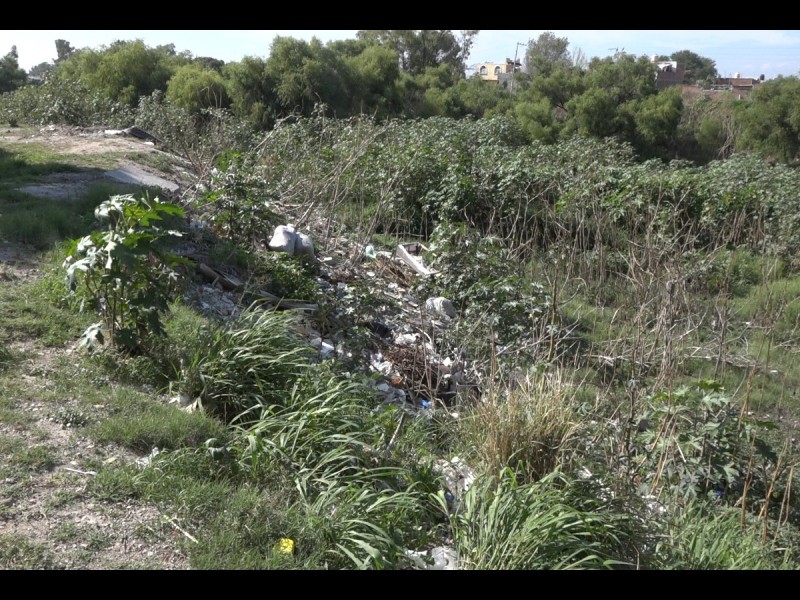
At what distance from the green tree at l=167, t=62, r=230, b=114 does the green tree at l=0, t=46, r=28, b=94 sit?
807cm

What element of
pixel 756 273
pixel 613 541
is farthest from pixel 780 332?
pixel 613 541

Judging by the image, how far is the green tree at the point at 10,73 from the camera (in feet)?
76.8

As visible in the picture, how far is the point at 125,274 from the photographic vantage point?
4477mm

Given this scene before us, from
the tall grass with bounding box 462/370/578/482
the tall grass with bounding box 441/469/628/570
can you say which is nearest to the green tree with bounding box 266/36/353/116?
the tall grass with bounding box 462/370/578/482

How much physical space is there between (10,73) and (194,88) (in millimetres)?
10226

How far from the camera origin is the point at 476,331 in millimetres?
6555

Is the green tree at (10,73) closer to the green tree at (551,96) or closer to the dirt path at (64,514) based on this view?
the green tree at (551,96)

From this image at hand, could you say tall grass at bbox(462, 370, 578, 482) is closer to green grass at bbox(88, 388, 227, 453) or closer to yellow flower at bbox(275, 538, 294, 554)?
yellow flower at bbox(275, 538, 294, 554)

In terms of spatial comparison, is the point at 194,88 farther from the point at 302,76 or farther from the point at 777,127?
the point at 777,127

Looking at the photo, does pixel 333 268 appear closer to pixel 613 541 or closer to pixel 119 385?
pixel 119 385

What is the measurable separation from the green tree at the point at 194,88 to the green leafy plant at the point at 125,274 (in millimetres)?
12414

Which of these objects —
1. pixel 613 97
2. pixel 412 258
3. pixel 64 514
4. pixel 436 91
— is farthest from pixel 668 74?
pixel 64 514

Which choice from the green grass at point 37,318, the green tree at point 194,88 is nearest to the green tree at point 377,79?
the green tree at point 194,88
